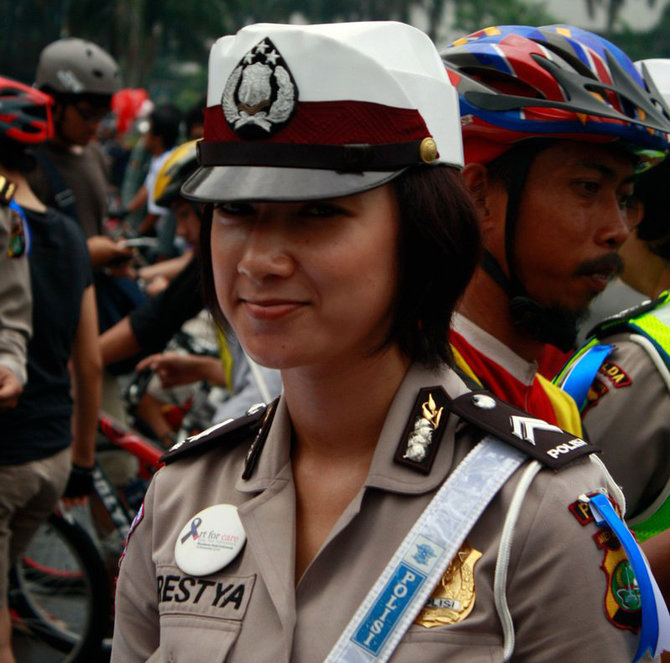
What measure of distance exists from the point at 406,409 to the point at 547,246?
31.9 inches

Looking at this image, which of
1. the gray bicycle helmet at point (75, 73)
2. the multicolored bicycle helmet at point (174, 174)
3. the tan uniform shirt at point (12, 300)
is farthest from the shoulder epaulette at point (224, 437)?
the gray bicycle helmet at point (75, 73)

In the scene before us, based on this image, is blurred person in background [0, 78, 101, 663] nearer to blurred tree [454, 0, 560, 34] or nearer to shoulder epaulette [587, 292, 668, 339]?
shoulder epaulette [587, 292, 668, 339]

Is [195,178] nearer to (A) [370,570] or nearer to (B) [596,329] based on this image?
(A) [370,570]

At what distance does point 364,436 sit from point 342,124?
0.49 m

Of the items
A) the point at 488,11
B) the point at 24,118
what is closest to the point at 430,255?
the point at 24,118

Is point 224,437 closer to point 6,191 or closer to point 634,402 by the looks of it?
point 634,402

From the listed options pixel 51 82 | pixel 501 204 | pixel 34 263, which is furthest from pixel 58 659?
pixel 501 204

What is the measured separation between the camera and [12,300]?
3.53 m

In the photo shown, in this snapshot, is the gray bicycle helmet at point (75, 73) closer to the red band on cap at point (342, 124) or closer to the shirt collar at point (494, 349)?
the shirt collar at point (494, 349)

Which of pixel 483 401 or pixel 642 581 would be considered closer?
pixel 642 581

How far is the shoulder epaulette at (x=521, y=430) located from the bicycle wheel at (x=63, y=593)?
11.3 ft

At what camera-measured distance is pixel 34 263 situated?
3898 millimetres

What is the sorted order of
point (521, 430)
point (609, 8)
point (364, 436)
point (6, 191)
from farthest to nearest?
point (609, 8) < point (6, 191) < point (364, 436) < point (521, 430)

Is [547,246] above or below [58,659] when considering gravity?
above
